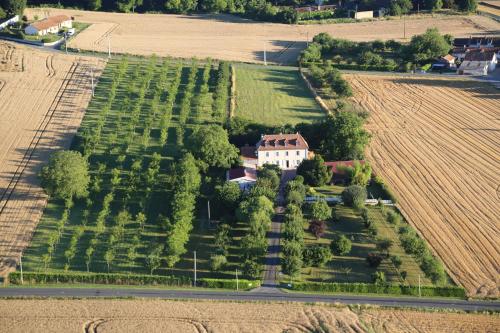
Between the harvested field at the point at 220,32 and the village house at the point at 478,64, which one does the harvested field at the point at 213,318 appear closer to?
the village house at the point at 478,64

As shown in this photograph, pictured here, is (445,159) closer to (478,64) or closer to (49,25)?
(478,64)

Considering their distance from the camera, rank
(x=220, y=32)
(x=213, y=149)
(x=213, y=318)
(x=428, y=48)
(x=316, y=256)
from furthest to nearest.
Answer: (x=220, y=32), (x=428, y=48), (x=213, y=149), (x=316, y=256), (x=213, y=318)

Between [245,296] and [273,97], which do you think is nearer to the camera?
[245,296]

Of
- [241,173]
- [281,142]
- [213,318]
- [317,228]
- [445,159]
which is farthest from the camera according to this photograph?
[445,159]

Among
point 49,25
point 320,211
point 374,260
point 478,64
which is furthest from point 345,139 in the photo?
point 49,25

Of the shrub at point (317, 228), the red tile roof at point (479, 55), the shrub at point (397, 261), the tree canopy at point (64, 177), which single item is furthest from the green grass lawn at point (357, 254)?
the red tile roof at point (479, 55)

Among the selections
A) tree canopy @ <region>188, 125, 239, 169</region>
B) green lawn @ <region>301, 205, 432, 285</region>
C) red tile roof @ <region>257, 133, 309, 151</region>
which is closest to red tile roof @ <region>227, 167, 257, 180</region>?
tree canopy @ <region>188, 125, 239, 169</region>

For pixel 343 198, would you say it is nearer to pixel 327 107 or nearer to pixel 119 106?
pixel 327 107
